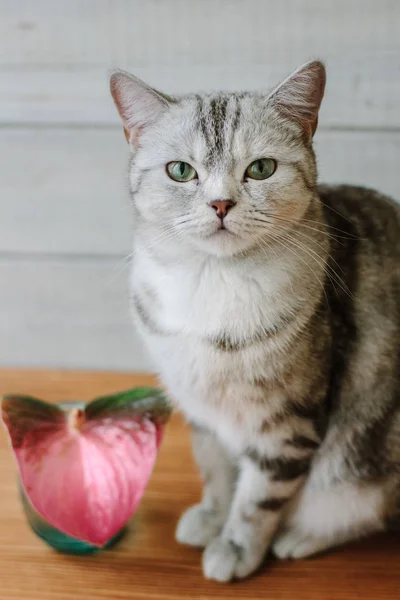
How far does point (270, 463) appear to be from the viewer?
78 centimetres

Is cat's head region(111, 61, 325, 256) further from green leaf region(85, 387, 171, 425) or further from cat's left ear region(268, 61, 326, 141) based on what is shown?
green leaf region(85, 387, 171, 425)

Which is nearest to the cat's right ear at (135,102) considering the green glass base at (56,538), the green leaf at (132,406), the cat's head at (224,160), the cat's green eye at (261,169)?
the cat's head at (224,160)

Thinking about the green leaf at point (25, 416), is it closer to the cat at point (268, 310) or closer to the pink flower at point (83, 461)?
the pink flower at point (83, 461)

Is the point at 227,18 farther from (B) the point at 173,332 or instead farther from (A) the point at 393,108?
(B) the point at 173,332

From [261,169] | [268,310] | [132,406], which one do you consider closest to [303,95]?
[261,169]

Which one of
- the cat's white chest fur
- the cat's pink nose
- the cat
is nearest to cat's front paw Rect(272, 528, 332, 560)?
the cat

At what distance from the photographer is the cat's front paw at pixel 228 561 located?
0.79 m

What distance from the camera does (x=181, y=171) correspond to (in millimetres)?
718

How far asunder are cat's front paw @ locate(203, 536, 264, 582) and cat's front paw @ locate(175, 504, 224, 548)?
0.02 m

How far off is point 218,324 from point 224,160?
0.17m

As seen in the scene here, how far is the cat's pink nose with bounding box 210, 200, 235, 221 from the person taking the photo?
0.67 metres

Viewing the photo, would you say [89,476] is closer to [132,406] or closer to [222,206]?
[132,406]

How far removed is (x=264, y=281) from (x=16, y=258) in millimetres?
604

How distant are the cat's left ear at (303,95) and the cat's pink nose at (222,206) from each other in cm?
13
